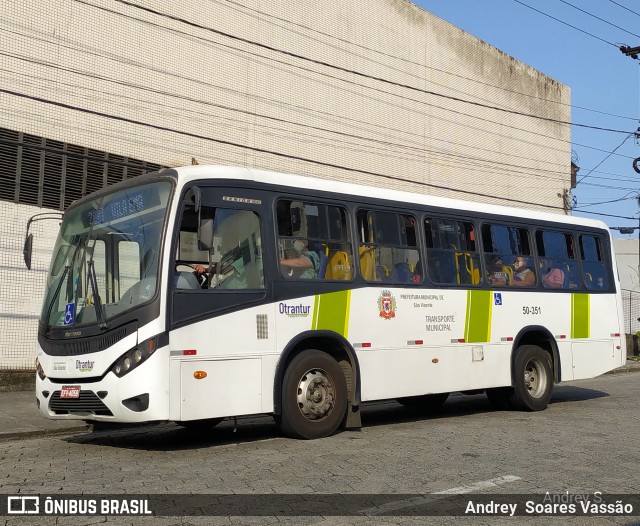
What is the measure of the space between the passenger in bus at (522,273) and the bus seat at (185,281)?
6029 mm

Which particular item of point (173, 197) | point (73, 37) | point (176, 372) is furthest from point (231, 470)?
point (73, 37)

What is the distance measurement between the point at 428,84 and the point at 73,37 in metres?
13.1

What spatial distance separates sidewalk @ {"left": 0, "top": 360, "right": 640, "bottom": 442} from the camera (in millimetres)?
11312

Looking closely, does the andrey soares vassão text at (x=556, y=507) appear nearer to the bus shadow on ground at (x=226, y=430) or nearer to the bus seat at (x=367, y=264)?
the bus shadow on ground at (x=226, y=430)

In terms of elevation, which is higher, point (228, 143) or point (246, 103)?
point (246, 103)

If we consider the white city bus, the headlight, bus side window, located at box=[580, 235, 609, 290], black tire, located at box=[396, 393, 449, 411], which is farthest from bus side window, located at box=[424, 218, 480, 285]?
the headlight

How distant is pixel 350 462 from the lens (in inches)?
318

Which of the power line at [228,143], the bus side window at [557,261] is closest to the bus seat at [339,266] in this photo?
the bus side window at [557,261]

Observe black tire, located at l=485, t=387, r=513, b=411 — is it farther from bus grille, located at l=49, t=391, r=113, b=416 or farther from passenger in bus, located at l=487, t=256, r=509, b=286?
bus grille, located at l=49, t=391, r=113, b=416

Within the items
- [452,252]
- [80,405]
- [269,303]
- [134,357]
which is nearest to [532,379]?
[452,252]

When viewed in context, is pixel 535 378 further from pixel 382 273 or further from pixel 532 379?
pixel 382 273

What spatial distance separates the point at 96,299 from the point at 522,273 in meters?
7.16

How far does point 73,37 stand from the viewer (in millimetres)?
17734

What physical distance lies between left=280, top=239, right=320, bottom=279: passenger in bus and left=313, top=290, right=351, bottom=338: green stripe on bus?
340mm
